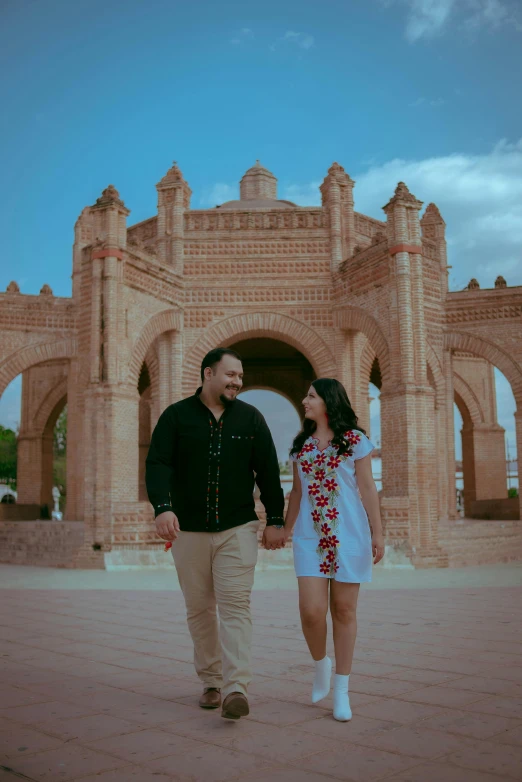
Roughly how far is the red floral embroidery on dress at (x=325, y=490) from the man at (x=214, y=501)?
21cm

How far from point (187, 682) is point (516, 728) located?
170cm

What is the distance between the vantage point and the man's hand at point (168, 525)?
11.0ft

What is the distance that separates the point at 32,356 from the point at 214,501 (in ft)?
43.3

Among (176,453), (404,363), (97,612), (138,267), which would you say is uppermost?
(138,267)

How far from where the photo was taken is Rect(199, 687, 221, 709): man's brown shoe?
342cm

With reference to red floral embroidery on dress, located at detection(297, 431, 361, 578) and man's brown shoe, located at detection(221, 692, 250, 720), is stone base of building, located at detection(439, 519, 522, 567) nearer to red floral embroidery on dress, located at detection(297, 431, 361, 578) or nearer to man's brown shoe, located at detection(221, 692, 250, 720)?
red floral embroidery on dress, located at detection(297, 431, 361, 578)

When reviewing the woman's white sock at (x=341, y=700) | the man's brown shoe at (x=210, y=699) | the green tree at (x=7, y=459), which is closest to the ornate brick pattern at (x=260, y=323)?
the man's brown shoe at (x=210, y=699)

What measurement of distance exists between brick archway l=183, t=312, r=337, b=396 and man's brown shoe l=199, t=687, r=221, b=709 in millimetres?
12267

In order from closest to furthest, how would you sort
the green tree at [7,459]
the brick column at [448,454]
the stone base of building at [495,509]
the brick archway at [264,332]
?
the brick archway at [264,332]
the brick column at [448,454]
the stone base of building at [495,509]
the green tree at [7,459]

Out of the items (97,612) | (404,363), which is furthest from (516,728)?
(404,363)

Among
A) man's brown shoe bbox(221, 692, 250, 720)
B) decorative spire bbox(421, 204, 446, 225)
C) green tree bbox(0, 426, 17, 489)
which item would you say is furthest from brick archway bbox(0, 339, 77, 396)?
green tree bbox(0, 426, 17, 489)

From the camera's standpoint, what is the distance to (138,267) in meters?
14.2

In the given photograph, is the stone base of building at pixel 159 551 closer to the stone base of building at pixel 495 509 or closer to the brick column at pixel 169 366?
the brick column at pixel 169 366

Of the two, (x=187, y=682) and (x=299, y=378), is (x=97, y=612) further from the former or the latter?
(x=299, y=378)
